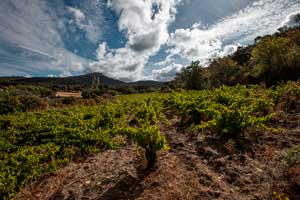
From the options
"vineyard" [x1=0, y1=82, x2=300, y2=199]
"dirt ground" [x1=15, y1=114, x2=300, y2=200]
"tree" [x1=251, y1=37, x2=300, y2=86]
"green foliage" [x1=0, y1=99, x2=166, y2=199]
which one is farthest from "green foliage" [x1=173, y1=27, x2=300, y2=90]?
"green foliage" [x1=0, y1=99, x2=166, y2=199]

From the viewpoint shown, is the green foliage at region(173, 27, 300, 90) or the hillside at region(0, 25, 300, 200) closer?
the hillside at region(0, 25, 300, 200)

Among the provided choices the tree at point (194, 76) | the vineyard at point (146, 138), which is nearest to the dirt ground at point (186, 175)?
the vineyard at point (146, 138)

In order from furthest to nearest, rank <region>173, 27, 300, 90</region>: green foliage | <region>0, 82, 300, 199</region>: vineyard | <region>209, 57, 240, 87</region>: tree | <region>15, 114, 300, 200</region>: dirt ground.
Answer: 1. <region>209, 57, 240, 87</region>: tree
2. <region>173, 27, 300, 90</region>: green foliage
3. <region>0, 82, 300, 199</region>: vineyard
4. <region>15, 114, 300, 200</region>: dirt ground

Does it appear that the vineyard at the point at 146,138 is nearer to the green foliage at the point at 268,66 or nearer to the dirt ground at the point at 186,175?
the dirt ground at the point at 186,175

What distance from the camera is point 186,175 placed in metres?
3.23

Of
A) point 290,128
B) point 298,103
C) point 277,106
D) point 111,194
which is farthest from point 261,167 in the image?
point 298,103

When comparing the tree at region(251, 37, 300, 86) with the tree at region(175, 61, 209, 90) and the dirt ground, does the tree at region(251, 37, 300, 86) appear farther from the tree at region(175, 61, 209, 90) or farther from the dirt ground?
the dirt ground

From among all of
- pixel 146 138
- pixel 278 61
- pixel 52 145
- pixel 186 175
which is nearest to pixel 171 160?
pixel 186 175

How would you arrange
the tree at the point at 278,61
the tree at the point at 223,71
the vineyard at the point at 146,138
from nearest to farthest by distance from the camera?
the vineyard at the point at 146,138
the tree at the point at 278,61
the tree at the point at 223,71

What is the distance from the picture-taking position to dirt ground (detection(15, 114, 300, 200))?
2.75m

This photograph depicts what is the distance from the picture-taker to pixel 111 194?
9.76 feet

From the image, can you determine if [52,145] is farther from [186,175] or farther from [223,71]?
[223,71]

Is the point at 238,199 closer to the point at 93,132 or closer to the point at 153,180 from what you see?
the point at 153,180

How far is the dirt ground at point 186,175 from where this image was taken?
9.01 ft
